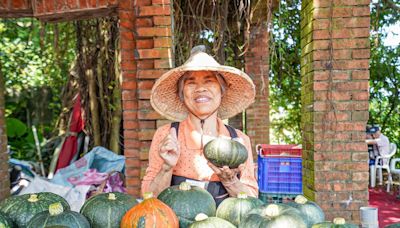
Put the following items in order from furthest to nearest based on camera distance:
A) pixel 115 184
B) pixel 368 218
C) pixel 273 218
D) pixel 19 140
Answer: pixel 19 140
pixel 115 184
pixel 368 218
pixel 273 218

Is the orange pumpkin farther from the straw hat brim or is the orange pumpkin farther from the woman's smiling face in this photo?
the straw hat brim

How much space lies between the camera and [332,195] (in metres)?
4.00

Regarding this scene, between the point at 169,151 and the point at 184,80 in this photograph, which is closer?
the point at 169,151

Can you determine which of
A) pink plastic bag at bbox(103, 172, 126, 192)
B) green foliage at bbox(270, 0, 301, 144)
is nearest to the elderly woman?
green foliage at bbox(270, 0, 301, 144)

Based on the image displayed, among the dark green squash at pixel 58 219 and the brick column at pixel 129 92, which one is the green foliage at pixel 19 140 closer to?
the brick column at pixel 129 92

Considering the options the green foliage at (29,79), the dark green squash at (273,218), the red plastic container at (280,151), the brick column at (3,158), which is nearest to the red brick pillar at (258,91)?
the red plastic container at (280,151)

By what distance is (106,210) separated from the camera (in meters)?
1.70

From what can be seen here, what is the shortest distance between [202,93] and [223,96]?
1.21 feet

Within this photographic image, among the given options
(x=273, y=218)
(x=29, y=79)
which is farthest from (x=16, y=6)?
(x=29, y=79)

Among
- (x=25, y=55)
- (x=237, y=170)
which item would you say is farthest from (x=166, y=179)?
(x=25, y=55)

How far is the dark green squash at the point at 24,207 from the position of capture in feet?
5.66

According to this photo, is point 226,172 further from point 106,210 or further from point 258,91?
point 258,91

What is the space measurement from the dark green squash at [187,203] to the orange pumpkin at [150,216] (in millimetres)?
95

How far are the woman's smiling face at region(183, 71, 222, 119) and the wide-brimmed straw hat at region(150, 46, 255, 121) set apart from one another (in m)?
→ 0.08
